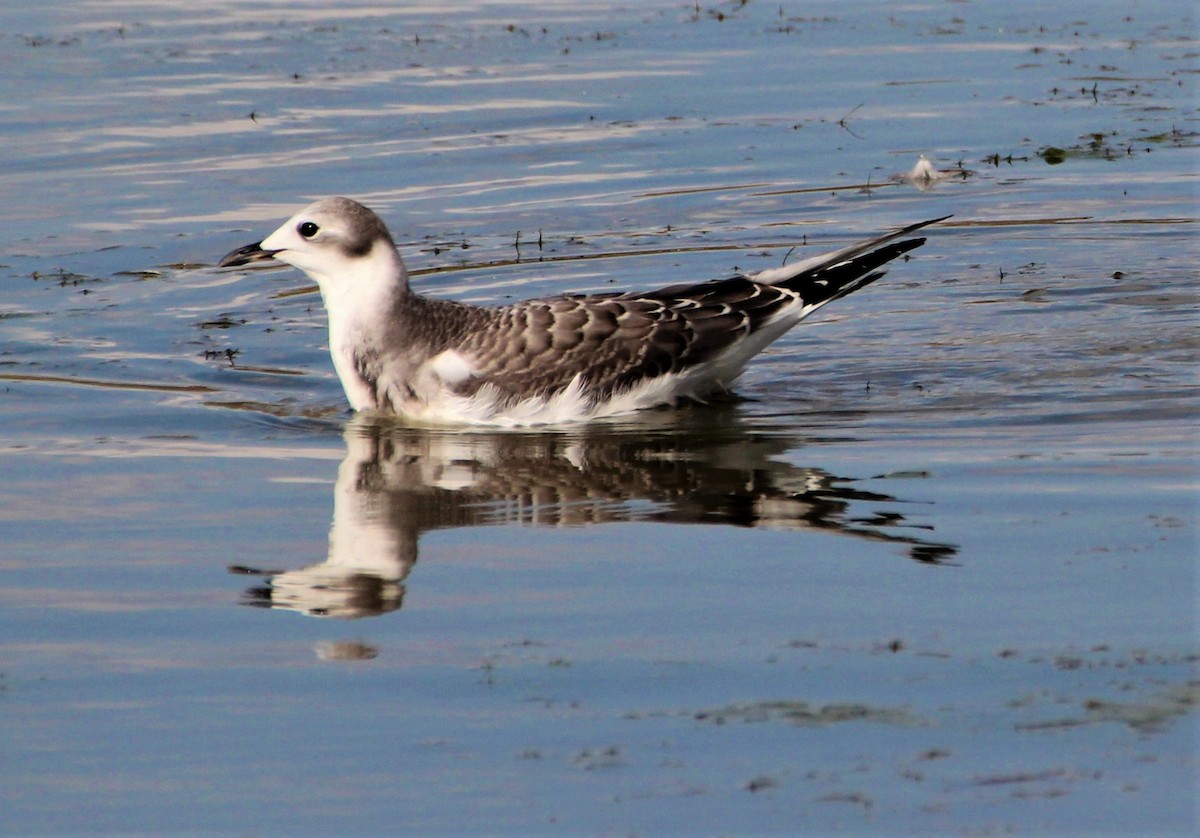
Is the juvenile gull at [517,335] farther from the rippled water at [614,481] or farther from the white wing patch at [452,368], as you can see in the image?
the rippled water at [614,481]

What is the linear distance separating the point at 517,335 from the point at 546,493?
4.83ft

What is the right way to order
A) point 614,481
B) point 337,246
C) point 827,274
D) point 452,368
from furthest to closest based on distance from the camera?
point 827,274
point 337,246
point 452,368
point 614,481

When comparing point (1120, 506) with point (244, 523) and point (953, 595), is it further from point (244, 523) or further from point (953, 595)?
point (244, 523)

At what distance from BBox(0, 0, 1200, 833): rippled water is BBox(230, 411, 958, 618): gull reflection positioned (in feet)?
0.11

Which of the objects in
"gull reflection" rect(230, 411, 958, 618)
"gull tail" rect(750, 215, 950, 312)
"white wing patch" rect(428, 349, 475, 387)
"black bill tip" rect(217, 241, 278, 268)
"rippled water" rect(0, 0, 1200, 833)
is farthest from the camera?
"gull tail" rect(750, 215, 950, 312)

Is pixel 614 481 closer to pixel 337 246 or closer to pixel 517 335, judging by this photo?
pixel 517 335

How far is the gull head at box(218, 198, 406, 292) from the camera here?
948 cm

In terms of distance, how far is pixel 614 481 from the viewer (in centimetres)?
822

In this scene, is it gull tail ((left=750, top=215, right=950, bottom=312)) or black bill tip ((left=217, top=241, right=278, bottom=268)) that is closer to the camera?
black bill tip ((left=217, top=241, right=278, bottom=268))

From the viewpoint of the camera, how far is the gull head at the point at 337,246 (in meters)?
9.48

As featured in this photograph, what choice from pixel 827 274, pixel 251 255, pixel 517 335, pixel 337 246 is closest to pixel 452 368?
pixel 517 335

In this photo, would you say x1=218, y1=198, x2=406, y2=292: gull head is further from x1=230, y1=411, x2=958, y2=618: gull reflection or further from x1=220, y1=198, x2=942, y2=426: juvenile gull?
x1=230, y1=411, x2=958, y2=618: gull reflection

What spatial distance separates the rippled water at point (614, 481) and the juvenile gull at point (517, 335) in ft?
0.71

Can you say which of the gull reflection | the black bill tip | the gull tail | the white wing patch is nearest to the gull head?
the black bill tip
